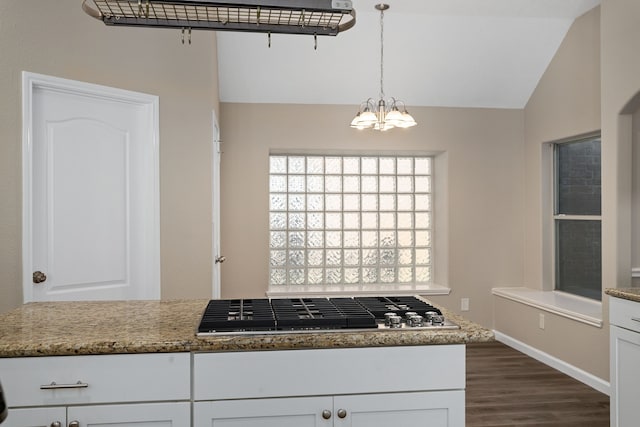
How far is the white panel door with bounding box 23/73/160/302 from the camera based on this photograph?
3156mm

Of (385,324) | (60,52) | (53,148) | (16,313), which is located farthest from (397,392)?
(60,52)

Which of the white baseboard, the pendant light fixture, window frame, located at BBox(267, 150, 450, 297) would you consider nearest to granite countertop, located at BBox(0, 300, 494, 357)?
the pendant light fixture

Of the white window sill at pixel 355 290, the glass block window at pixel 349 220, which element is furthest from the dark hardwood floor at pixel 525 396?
the glass block window at pixel 349 220

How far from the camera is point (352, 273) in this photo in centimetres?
557

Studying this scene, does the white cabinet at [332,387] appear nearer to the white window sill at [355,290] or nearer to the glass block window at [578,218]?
the glass block window at [578,218]

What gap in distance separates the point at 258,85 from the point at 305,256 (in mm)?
1709

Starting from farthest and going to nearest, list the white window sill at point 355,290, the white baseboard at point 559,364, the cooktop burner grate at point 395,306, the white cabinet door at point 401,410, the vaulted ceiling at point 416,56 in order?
the white window sill at point 355,290, the vaulted ceiling at point 416,56, the white baseboard at point 559,364, the cooktop burner grate at point 395,306, the white cabinet door at point 401,410

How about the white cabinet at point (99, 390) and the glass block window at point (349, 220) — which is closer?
the white cabinet at point (99, 390)

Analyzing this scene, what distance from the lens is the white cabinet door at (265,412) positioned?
1.79m

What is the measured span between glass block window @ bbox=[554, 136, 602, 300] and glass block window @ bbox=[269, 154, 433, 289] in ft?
4.05

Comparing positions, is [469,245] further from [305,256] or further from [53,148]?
[53,148]

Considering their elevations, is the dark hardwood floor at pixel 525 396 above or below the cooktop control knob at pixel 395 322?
below

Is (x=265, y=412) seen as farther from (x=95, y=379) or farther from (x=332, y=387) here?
(x=95, y=379)

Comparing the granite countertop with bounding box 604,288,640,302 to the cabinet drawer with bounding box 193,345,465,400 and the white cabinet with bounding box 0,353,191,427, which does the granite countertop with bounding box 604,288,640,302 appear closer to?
the cabinet drawer with bounding box 193,345,465,400
